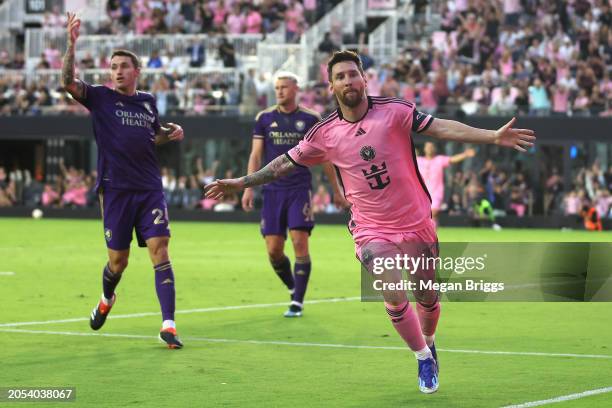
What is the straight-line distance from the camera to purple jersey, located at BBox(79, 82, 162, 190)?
39.4ft

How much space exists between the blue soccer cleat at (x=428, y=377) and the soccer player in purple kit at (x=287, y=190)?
539 centimetres

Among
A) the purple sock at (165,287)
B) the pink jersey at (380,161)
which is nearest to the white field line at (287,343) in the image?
the purple sock at (165,287)

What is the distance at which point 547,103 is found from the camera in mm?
36688

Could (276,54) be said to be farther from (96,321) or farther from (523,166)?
(96,321)

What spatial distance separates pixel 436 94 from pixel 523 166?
141 inches

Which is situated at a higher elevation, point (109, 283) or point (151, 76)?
point (109, 283)

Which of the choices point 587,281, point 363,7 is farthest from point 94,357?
point 363,7

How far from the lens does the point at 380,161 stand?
9312mm

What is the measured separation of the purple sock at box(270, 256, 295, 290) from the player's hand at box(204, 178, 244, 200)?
540cm

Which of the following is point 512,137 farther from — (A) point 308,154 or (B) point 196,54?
(B) point 196,54

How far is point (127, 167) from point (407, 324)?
3822 millimetres

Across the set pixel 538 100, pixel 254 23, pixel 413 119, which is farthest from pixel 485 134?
pixel 254 23

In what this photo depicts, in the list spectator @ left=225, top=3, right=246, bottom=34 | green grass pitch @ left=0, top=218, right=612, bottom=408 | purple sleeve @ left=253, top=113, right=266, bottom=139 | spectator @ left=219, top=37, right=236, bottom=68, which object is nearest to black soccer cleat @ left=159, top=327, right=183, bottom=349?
green grass pitch @ left=0, top=218, right=612, bottom=408

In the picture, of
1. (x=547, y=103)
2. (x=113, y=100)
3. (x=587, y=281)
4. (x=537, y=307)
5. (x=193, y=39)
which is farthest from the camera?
(x=193, y=39)
